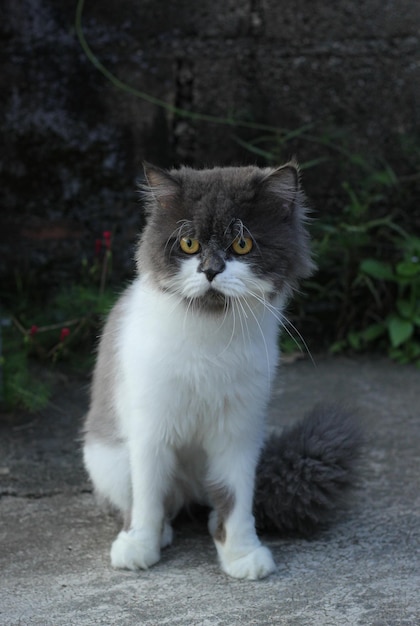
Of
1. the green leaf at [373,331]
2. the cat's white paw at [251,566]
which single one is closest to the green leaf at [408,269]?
the green leaf at [373,331]

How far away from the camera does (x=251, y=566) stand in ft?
7.80

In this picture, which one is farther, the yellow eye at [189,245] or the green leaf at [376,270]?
the green leaf at [376,270]

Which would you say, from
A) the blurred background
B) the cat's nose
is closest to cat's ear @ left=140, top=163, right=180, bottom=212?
the cat's nose

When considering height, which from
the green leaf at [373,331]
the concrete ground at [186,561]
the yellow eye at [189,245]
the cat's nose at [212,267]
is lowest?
the concrete ground at [186,561]

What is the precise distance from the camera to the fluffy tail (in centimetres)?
257

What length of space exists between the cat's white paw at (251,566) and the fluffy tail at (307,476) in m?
0.20

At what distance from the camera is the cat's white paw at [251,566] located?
2375mm

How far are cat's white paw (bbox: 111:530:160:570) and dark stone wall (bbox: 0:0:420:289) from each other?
89.4 inches

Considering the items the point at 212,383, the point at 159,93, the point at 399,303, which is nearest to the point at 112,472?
the point at 212,383

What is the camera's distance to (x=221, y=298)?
2.22 meters

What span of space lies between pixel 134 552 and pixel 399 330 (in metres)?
2.31

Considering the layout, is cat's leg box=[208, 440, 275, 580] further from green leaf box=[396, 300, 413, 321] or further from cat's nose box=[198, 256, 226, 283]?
green leaf box=[396, 300, 413, 321]

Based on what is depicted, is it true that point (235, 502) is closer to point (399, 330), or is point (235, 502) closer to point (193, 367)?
point (193, 367)

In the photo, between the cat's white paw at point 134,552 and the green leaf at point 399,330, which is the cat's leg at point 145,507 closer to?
the cat's white paw at point 134,552
